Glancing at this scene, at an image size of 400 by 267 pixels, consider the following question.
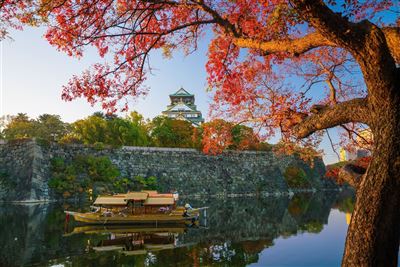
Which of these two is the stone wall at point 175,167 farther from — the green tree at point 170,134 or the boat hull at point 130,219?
the boat hull at point 130,219

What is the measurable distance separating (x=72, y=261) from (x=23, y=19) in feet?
21.4

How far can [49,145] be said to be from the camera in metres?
27.2

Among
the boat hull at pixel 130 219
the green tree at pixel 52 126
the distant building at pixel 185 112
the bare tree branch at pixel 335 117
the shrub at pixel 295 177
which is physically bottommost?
the boat hull at pixel 130 219

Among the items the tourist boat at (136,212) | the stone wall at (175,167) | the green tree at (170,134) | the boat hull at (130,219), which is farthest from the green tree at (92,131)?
the boat hull at (130,219)

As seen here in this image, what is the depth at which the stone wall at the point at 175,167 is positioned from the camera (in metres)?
25.1

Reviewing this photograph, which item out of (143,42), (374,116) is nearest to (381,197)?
(374,116)

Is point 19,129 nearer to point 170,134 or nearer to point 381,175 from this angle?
point 170,134

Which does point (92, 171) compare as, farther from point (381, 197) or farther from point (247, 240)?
point (381, 197)

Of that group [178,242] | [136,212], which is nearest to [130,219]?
[136,212]

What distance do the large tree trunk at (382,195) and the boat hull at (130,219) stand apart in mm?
12894

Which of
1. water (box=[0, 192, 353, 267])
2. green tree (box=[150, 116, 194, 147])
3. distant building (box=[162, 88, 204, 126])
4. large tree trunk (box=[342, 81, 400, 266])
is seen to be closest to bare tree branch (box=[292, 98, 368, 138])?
large tree trunk (box=[342, 81, 400, 266])

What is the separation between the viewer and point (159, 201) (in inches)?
650

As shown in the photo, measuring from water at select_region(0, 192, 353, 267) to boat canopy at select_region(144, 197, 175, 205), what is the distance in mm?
1328

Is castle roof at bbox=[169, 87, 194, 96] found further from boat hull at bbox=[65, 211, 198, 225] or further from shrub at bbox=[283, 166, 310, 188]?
boat hull at bbox=[65, 211, 198, 225]
